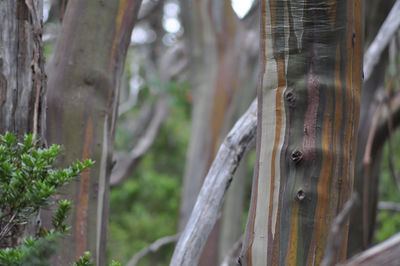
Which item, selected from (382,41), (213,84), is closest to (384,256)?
(382,41)

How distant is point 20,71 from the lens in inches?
71.8

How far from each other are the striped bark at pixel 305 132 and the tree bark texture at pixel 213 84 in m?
3.15

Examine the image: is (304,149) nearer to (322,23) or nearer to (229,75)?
(322,23)

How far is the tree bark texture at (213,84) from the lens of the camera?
185 inches

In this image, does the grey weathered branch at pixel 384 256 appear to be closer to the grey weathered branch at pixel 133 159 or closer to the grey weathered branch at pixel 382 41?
the grey weathered branch at pixel 382 41

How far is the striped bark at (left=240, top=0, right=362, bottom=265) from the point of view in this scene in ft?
4.73

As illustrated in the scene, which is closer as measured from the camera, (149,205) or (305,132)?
(305,132)

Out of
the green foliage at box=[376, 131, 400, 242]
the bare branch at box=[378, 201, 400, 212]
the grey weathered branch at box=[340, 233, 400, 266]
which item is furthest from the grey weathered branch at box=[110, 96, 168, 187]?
the grey weathered branch at box=[340, 233, 400, 266]

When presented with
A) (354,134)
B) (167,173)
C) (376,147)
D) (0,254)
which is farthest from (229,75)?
(167,173)

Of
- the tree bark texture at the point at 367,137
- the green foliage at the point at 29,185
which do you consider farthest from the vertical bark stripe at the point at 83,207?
the tree bark texture at the point at 367,137

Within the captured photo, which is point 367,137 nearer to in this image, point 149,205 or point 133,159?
point 133,159

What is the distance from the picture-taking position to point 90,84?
2.04m

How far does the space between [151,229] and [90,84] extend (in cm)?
533

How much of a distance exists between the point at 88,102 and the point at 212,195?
632mm
